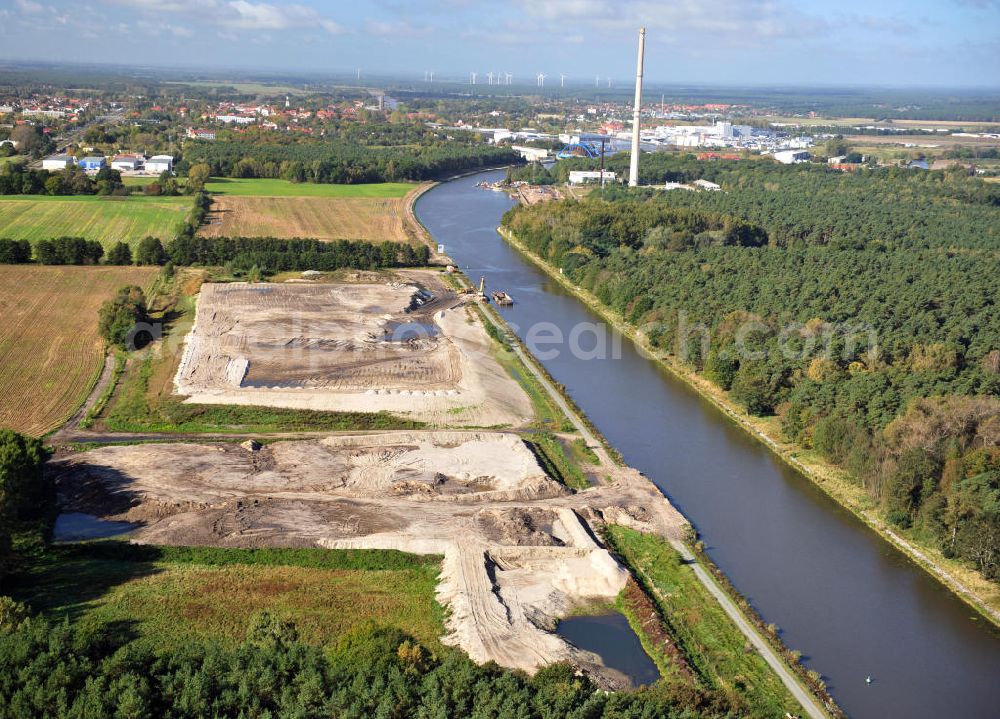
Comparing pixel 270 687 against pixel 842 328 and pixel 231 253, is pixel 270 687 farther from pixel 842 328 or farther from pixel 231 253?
pixel 231 253

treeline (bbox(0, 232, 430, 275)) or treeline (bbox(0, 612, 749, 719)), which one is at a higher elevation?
treeline (bbox(0, 232, 430, 275))

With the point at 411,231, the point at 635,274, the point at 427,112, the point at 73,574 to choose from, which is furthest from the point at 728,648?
the point at 427,112

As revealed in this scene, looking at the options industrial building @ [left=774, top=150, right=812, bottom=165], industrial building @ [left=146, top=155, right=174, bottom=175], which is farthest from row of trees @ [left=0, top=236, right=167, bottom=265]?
industrial building @ [left=774, top=150, right=812, bottom=165]

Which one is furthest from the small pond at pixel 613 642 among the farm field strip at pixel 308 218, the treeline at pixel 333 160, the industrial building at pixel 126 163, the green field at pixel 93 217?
the industrial building at pixel 126 163

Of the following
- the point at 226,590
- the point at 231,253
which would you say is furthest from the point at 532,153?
the point at 226,590

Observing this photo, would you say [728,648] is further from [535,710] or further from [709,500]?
[709,500]

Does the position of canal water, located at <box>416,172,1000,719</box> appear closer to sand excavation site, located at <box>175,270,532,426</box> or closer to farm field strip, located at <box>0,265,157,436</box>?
sand excavation site, located at <box>175,270,532,426</box>
